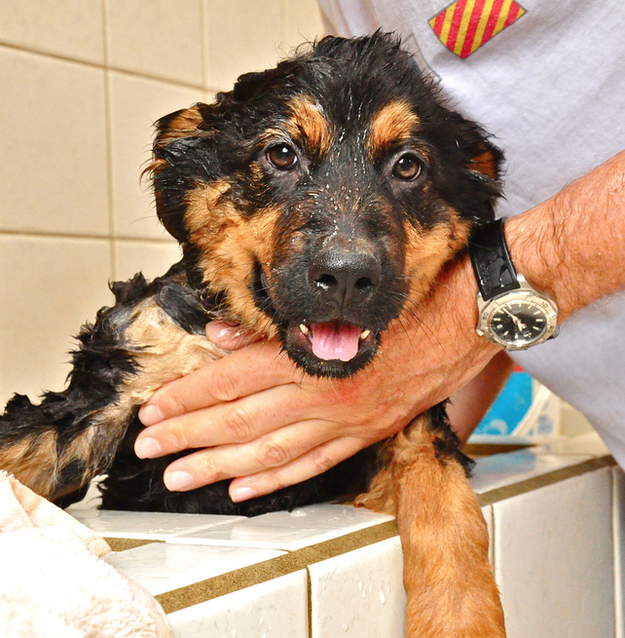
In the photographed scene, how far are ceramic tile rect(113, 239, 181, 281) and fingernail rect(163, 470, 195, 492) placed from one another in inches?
47.5

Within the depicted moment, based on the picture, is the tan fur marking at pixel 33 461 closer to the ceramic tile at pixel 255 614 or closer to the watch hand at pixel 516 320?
the ceramic tile at pixel 255 614

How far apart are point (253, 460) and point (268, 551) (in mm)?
419

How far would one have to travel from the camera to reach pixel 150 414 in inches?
61.9

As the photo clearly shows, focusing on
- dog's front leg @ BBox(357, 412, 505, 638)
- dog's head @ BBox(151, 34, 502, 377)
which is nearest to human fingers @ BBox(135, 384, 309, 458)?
dog's head @ BBox(151, 34, 502, 377)

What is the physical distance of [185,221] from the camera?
1.67m

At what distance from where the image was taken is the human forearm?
1.39m

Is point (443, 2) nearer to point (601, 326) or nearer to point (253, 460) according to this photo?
point (601, 326)

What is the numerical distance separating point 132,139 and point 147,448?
139cm

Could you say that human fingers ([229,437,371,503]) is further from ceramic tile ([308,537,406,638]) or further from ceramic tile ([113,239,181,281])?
ceramic tile ([113,239,181,281])

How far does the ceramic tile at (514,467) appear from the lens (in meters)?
1.74

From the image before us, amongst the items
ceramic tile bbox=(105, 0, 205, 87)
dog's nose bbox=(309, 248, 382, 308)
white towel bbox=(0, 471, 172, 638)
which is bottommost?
white towel bbox=(0, 471, 172, 638)

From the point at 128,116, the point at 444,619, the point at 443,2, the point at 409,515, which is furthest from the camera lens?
the point at 128,116

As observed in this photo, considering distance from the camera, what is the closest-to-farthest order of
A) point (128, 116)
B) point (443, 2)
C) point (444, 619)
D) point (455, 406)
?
point (444, 619), point (443, 2), point (455, 406), point (128, 116)

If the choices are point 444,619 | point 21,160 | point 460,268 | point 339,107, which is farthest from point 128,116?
point 444,619
